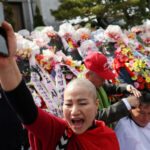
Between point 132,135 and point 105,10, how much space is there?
583 centimetres

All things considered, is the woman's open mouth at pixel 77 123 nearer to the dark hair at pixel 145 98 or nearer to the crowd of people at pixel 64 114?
the crowd of people at pixel 64 114

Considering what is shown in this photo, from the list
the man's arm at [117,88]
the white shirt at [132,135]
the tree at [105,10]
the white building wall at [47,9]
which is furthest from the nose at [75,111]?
the white building wall at [47,9]

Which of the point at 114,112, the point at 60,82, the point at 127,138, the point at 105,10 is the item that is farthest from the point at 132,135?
the point at 105,10

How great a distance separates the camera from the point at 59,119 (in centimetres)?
108

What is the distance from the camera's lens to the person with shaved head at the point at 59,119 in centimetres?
80

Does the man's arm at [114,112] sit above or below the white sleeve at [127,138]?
above

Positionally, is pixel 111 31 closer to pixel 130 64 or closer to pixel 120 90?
pixel 130 64

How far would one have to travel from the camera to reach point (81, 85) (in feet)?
3.67

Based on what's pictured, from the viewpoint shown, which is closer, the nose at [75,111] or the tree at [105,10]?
the nose at [75,111]

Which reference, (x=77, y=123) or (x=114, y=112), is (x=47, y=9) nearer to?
(x=114, y=112)

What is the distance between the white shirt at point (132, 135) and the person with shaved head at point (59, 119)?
1003mm

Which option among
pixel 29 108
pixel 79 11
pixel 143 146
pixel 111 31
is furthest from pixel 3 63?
pixel 79 11

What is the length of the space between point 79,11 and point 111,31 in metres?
4.44

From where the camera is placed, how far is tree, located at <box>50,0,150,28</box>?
715 centimetres
